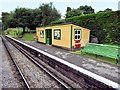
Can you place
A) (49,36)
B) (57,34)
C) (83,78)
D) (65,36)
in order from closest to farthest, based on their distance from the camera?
(83,78)
(65,36)
(57,34)
(49,36)

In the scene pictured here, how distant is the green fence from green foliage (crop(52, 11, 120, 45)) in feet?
11.5

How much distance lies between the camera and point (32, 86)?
24.1 ft

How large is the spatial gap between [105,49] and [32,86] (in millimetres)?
6602

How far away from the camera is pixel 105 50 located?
12.0m

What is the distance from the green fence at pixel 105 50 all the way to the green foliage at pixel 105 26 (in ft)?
11.5

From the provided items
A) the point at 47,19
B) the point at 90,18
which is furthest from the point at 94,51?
the point at 47,19

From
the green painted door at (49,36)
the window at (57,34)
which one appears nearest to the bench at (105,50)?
the window at (57,34)

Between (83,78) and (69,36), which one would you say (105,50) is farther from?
(69,36)

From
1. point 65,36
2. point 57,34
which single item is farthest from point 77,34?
point 57,34

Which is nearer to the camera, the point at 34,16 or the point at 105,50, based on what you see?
the point at 105,50

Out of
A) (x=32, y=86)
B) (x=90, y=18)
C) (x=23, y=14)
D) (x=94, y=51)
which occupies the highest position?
(x=23, y=14)

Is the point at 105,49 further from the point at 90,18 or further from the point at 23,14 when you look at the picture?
the point at 23,14

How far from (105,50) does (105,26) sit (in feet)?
20.3

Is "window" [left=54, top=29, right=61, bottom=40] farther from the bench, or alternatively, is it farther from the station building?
the bench
